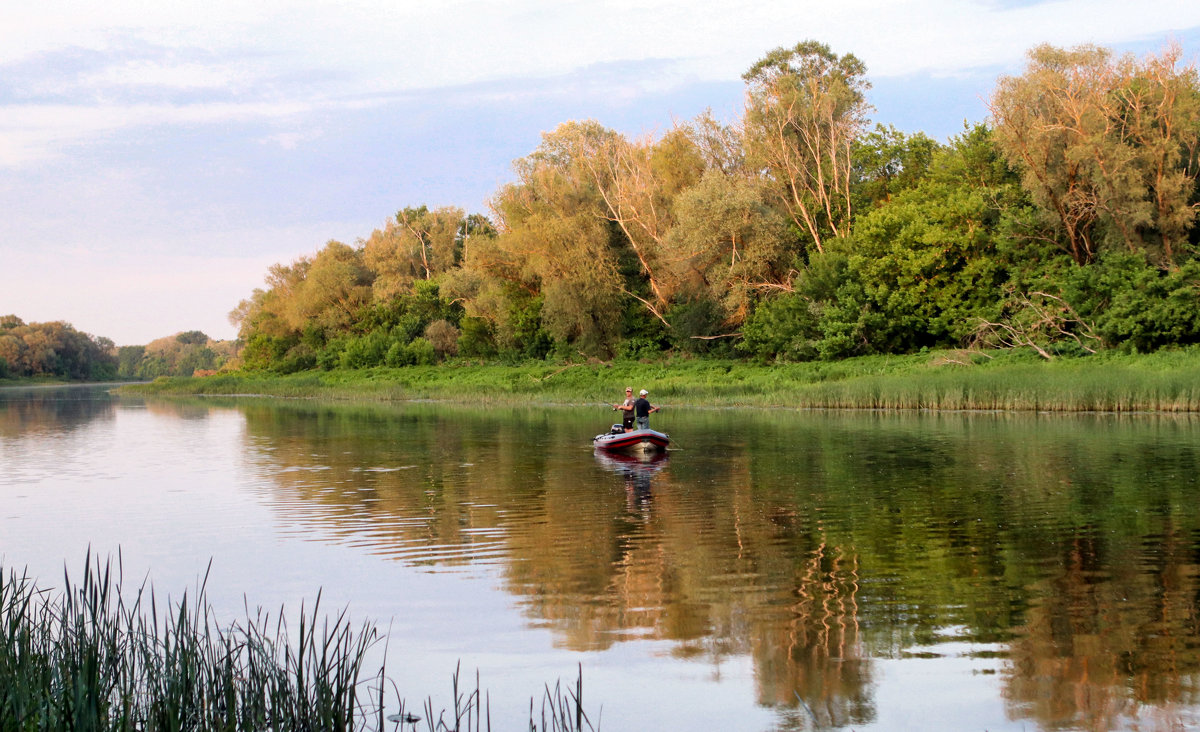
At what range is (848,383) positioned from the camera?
40.2m

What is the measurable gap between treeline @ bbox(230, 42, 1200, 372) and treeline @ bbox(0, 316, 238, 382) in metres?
54.7

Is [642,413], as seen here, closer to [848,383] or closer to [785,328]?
[848,383]

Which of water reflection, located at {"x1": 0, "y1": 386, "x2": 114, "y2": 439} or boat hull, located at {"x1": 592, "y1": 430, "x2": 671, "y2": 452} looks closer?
boat hull, located at {"x1": 592, "y1": 430, "x2": 671, "y2": 452}

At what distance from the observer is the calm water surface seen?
736 cm

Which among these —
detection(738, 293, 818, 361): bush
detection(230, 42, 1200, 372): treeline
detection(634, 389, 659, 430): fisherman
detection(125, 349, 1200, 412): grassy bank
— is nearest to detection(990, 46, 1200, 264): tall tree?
detection(230, 42, 1200, 372): treeline

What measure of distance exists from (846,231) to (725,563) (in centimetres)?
4453

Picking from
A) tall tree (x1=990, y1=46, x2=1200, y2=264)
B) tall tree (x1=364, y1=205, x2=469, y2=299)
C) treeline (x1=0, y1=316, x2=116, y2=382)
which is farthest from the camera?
treeline (x1=0, y1=316, x2=116, y2=382)

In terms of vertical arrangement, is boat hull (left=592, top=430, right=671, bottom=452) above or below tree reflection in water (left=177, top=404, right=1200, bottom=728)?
above

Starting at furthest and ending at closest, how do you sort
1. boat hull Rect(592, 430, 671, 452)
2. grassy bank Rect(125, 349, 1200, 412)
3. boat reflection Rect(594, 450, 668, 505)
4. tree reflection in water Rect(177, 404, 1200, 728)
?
grassy bank Rect(125, 349, 1200, 412)
boat hull Rect(592, 430, 671, 452)
boat reflection Rect(594, 450, 668, 505)
tree reflection in water Rect(177, 404, 1200, 728)

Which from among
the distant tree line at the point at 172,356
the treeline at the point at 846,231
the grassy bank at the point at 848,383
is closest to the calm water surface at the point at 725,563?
the grassy bank at the point at 848,383

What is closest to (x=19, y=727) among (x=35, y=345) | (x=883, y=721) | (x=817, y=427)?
(x=883, y=721)

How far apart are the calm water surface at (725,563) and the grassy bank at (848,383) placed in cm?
725

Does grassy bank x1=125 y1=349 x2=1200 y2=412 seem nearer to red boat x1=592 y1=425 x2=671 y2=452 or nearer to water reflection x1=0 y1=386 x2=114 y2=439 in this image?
water reflection x1=0 y1=386 x2=114 y2=439

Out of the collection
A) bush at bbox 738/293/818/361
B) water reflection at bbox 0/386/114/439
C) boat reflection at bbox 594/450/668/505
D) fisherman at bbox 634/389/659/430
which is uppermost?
bush at bbox 738/293/818/361
